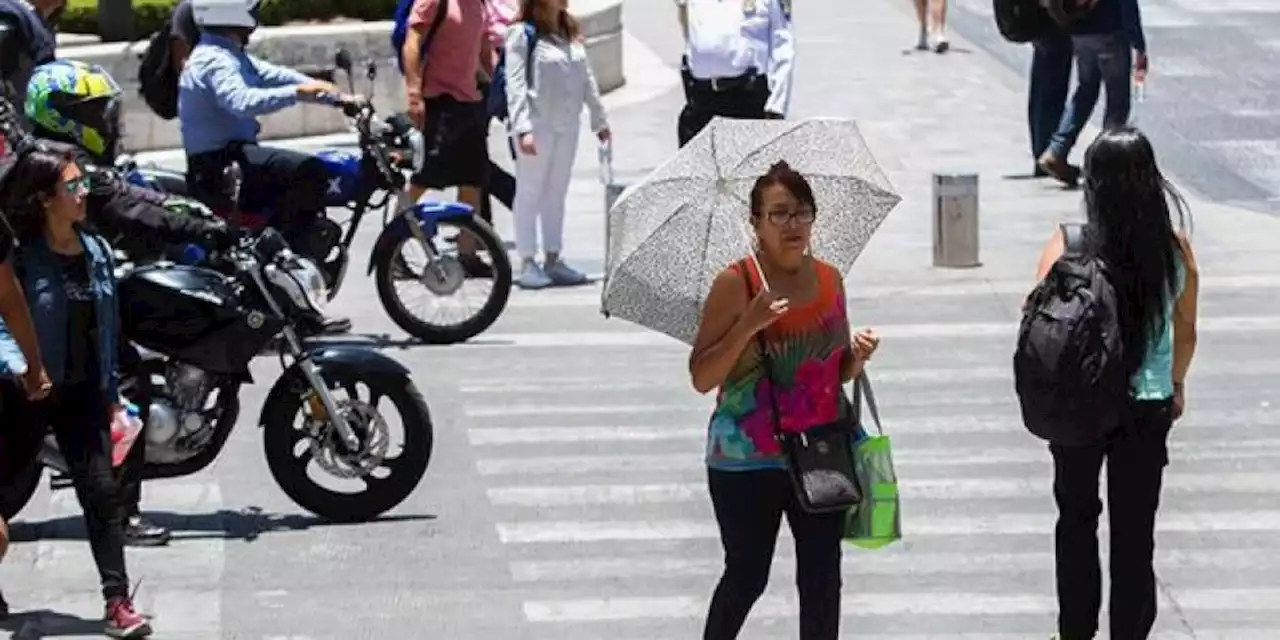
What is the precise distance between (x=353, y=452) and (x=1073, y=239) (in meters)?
3.05

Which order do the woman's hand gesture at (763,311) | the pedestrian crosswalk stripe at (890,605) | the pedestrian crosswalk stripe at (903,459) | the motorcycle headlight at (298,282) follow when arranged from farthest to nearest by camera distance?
the pedestrian crosswalk stripe at (903,459) < the motorcycle headlight at (298,282) < the pedestrian crosswalk stripe at (890,605) < the woman's hand gesture at (763,311)

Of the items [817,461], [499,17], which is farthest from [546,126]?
[817,461]

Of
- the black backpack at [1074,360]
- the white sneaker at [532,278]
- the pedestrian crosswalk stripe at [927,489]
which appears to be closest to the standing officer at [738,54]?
the white sneaker at [532,278]

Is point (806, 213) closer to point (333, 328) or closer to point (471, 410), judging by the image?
point (471, 410)

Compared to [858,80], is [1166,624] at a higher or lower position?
higher

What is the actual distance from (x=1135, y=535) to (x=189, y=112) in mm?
6014

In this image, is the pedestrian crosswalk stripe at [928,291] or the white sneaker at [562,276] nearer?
the pedestrian crosswalk stripe at [928,291]

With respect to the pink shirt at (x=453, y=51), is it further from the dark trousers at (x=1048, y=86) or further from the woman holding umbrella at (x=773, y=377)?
the woman holding umbrella at (x=773, y=377)

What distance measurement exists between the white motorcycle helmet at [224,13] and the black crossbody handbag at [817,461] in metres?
5.41

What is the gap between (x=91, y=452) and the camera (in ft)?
27.0

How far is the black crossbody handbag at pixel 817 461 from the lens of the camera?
6.80 metres

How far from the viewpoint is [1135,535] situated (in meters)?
7.42

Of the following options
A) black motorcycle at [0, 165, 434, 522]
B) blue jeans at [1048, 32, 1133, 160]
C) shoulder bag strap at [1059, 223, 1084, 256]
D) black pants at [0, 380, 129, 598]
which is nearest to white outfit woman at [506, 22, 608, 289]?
blue jeans at [1048, 32, 1133, 160]

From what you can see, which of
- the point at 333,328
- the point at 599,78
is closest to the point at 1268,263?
the point at 333,328
